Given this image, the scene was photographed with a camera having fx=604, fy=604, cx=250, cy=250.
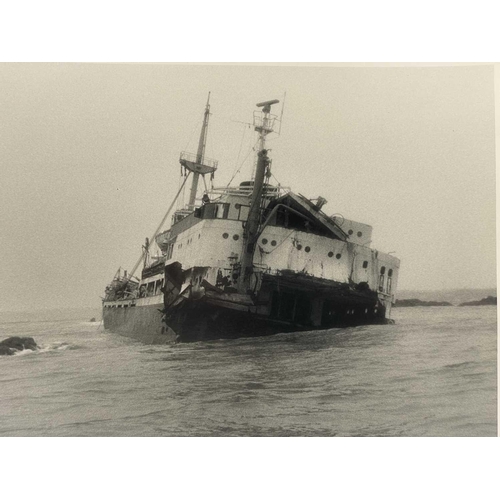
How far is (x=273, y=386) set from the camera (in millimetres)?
5023

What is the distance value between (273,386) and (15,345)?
2.23 m

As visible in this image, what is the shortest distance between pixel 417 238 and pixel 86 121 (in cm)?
311

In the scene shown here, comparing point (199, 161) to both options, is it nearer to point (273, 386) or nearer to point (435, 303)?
point (273, 386)

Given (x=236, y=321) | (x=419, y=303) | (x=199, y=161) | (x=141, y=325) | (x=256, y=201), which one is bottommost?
(x=141, y=325)

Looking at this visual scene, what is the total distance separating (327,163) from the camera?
5316mm

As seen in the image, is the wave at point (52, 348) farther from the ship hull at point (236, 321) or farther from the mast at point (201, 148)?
the mast at point (201, 148)

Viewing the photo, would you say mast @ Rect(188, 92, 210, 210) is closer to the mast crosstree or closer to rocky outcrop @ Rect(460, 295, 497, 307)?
the mast crosstree

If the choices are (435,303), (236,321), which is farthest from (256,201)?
(435,303)

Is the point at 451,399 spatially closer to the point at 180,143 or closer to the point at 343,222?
the point at 343,222

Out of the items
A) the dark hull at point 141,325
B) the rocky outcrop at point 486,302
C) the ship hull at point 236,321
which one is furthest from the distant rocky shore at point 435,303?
the dark hull at point 141,325

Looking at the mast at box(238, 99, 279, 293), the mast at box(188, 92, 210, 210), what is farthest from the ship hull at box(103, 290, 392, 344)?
the mast at box(188, 92, 210, 210)

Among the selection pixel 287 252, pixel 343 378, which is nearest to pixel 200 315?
pixel 287 252
